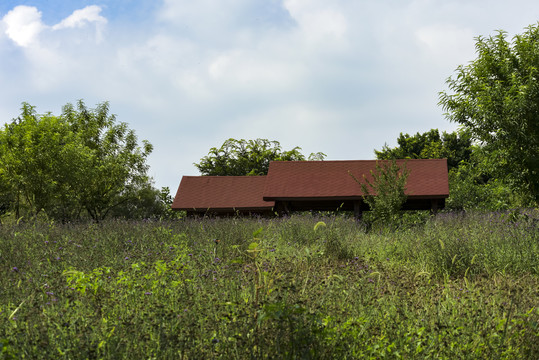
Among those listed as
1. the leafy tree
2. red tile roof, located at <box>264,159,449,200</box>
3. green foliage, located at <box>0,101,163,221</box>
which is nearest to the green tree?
green foliage, located at <box>0,101,163,221</box>

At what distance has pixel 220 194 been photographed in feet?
82.2

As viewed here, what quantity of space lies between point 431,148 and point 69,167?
104ft

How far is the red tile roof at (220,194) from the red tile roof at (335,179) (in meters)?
2.22

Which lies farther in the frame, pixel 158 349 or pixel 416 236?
pixel 416 236

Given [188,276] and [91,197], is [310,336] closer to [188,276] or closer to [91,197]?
[188,276]

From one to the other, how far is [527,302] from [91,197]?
28.8m

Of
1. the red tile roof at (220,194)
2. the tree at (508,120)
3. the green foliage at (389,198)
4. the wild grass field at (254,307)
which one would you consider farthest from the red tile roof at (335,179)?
the wild grass field at (254,307)

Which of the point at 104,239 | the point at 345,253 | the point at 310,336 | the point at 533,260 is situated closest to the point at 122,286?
the point at 310,336

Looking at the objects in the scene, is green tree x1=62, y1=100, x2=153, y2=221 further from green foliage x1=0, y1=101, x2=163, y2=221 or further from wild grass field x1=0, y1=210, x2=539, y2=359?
wild grass field x1=0, y1=210, x2=539, y2=359

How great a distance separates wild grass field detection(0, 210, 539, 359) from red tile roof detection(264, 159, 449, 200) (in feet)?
40.3

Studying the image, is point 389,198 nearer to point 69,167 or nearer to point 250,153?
point 69,167

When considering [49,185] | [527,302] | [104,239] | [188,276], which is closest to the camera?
[527,302]

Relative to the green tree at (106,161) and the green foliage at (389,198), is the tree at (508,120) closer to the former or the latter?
the green foliage at (389,198)

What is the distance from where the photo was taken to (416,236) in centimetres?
1070
